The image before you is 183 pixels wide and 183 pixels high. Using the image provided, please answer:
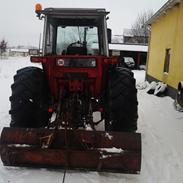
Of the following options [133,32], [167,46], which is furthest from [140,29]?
[167,46]

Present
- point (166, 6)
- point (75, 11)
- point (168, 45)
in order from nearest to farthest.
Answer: point (75, 11)
point (166, 6)
point (168, 45)

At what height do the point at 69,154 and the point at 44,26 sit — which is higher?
the point at 44,26

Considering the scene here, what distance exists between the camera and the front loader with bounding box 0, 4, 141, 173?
11.3 feet

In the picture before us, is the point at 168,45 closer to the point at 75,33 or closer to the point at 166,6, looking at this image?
the point at 166,6

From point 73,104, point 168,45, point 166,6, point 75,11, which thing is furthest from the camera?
point 168,45

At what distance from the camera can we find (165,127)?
6082mm

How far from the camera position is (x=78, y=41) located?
193 inches

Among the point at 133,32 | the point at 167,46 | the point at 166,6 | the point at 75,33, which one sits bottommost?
the point at 75,33

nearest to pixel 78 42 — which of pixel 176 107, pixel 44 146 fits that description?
pixel 44 146

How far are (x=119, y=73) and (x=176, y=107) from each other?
4243 millimetres

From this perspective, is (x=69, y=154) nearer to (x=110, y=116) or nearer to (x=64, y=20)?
(x=110, y=116)

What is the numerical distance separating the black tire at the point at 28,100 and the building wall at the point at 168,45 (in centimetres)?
592

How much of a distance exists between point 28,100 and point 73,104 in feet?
2.17

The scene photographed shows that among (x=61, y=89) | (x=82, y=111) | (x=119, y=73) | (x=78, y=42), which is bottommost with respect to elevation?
(x=82, y=111)
